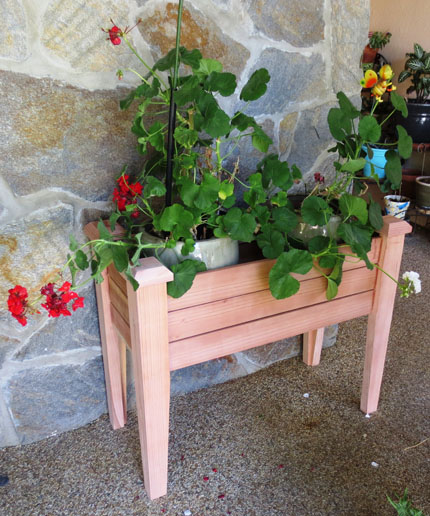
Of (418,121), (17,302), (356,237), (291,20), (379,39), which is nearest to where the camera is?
(17,302)

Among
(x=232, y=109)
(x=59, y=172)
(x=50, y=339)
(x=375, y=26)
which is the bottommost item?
(x=50, y=339)

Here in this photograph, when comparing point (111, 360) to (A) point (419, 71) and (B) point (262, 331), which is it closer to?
(B) point (262, 331)

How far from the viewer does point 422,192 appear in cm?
274

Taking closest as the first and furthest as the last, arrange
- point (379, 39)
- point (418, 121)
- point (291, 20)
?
point (291, 20) < point (418, 121) < point (379, 39)

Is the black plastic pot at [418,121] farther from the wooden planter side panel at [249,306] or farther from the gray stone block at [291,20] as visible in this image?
the wooden planter side panel at [249,306]

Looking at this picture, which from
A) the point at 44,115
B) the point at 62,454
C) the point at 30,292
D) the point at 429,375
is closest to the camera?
the point at 44,115

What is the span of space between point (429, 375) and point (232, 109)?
1087 mm

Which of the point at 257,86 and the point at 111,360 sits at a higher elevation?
the point at 257,86

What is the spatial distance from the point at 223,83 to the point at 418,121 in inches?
91.1

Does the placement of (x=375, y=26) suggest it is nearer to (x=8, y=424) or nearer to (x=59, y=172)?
(x=59, y=172)

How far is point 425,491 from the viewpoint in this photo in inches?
45.8

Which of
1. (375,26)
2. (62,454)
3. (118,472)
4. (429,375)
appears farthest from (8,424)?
(375,26)

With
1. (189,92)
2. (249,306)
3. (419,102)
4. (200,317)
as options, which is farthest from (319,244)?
(419,102)

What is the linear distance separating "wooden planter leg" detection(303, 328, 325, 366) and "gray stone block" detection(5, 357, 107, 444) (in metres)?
0.68
